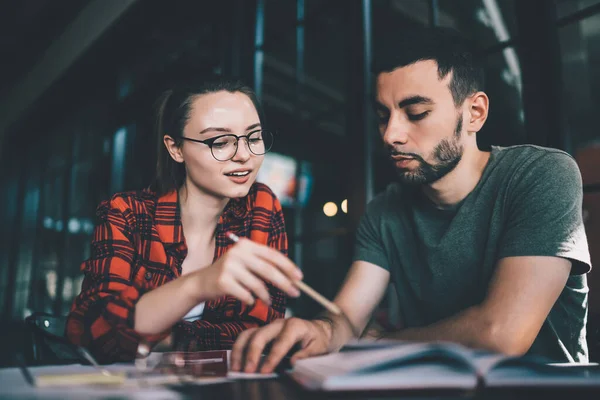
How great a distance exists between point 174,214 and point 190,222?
7cm

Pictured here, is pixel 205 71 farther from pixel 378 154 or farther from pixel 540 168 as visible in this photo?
pixel 540 168

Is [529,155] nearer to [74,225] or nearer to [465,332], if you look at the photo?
[465,332]

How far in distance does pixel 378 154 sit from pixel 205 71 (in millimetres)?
1698

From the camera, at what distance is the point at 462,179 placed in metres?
1.30

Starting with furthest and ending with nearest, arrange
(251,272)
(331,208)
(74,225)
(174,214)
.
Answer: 1. (74,225)
2. (331,208)
3. (174,214)
4. (251,272)

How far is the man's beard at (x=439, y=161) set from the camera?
1.26 meters

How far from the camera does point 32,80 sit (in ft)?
18.6

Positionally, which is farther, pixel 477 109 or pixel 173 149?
pixel 173 149

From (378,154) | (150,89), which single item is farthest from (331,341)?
(150,89)

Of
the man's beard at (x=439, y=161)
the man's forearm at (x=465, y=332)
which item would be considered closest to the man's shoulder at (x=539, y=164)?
the man's beard at (x=439, y=161)

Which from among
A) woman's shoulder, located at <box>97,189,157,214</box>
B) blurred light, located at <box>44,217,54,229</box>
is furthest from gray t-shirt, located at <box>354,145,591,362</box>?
blurred light, located at <box>44,217,54,229</box>

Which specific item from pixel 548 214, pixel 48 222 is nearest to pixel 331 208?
pixel 548 214

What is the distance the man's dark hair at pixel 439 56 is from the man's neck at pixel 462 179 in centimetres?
16

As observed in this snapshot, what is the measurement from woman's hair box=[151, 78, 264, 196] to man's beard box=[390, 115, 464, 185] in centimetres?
61
